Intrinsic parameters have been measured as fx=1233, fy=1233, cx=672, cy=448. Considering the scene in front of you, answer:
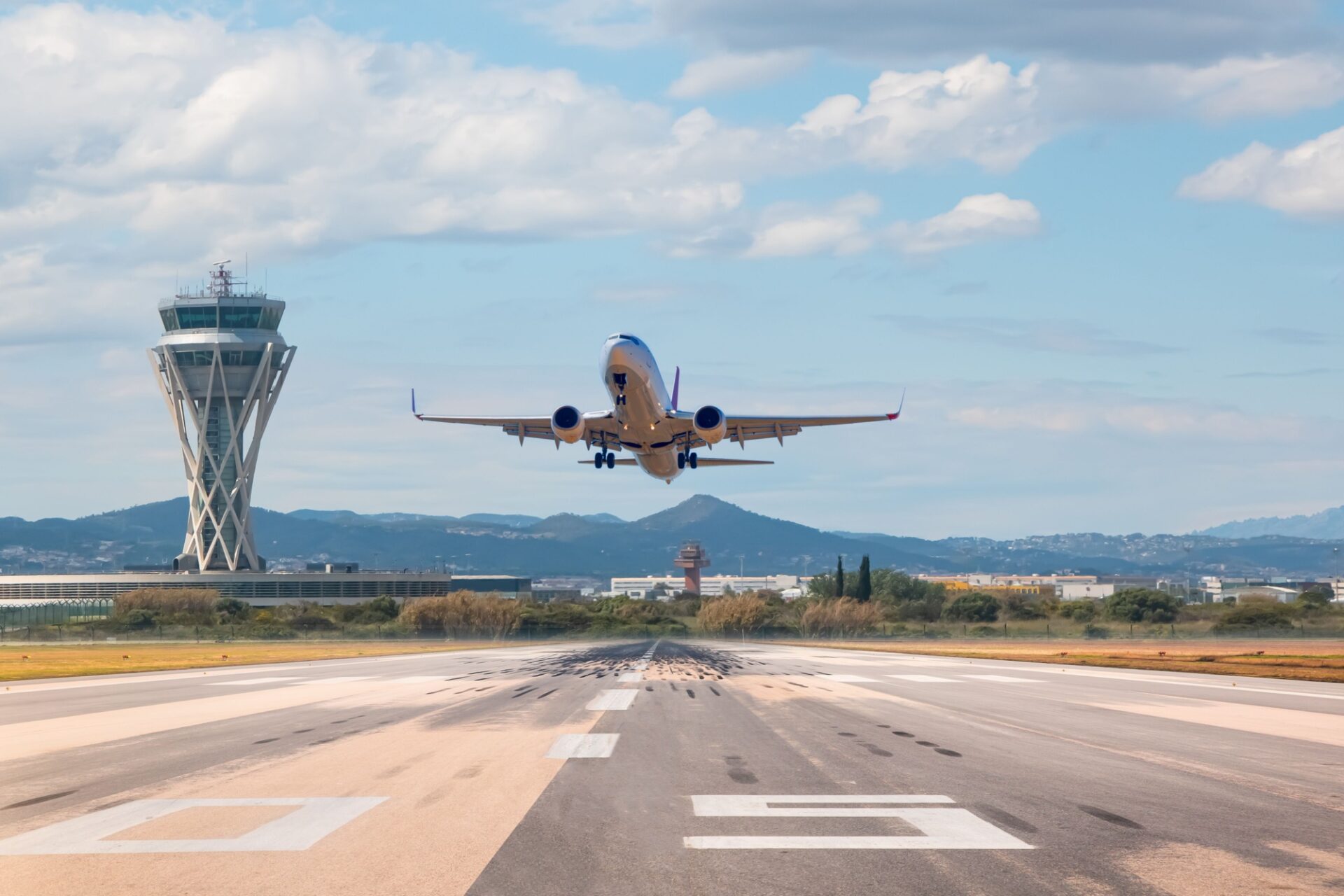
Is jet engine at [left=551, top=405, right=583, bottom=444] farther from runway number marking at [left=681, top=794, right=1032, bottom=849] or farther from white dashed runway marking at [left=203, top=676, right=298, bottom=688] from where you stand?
runway number marking at [left=681, top=794, right=1032, bottom=849]

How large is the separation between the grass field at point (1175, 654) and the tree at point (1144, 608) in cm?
2740

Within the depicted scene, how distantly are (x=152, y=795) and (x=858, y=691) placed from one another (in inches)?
867

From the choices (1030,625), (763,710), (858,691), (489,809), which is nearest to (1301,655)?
(858,691)

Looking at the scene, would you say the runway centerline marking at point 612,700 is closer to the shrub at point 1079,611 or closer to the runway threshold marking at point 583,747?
the runway threshold marking at point 583,747

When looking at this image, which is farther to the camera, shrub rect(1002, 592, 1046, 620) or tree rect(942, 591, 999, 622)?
tree rect(942, 591, 999, 622)

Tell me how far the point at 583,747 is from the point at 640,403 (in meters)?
26.9

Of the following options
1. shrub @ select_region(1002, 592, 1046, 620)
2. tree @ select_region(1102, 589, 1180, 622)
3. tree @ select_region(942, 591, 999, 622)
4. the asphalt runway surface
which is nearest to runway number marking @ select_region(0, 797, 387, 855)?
the asphalt runway surface

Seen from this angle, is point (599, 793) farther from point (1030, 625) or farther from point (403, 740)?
point (1030, 625)

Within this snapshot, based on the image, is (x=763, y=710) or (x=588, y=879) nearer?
(x=588, y=879)

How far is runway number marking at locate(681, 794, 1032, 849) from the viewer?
1084cm

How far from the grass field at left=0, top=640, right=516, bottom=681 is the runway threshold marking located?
31234mm

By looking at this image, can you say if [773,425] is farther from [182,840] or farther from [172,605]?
[172,605]

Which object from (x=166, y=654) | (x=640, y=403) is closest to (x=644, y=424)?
(x=640, y=403)

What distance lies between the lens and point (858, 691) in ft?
109
